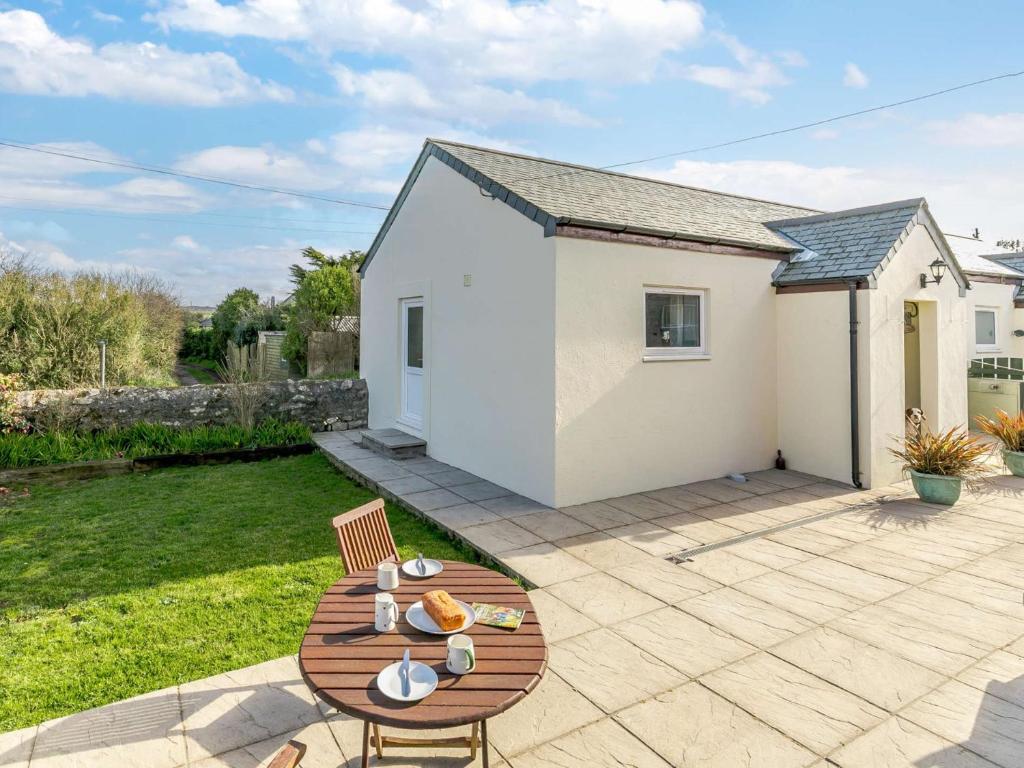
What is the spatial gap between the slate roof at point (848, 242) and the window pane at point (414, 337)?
21.5ft

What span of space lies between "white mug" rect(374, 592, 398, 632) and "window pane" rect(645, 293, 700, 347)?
20.0ft

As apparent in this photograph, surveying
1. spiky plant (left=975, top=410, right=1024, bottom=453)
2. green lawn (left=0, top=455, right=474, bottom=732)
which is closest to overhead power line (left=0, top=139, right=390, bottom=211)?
green lawn (left=0, top=455, right=474, bottom=732)

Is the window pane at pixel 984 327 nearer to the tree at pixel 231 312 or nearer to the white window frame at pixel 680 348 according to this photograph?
the white window frame at pixel 680 348

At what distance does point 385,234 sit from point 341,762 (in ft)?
35.5

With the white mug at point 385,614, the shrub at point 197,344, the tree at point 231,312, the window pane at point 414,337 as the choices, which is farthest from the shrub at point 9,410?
the shrub at point 197,344

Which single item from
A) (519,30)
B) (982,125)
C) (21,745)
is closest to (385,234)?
(519,30)

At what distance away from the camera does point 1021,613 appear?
4.48 metres

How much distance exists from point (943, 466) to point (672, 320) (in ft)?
13.4

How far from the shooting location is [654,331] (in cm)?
825

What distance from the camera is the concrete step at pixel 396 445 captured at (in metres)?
10.1

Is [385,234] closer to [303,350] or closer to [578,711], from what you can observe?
[303,350]

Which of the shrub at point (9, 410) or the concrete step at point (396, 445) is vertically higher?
the shrub at point (9, 410)

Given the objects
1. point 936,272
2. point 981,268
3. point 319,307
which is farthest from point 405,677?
point 319,307

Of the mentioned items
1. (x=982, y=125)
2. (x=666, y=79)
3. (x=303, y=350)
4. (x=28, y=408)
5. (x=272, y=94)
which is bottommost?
(x=28, y=408)
